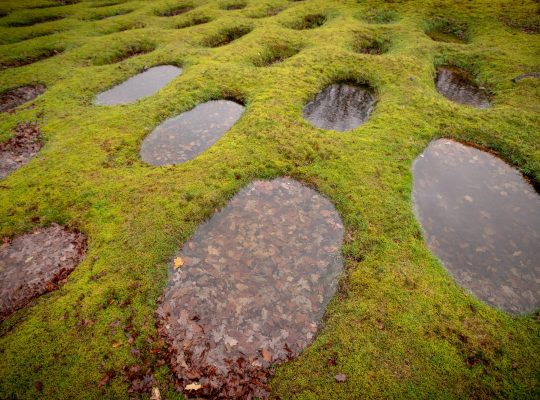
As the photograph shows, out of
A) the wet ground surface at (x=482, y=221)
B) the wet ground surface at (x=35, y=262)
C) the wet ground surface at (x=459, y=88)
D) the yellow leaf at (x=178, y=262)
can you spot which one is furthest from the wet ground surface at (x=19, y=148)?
the wet ground surface at (x=459, y=88)

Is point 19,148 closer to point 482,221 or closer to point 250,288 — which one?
point 250,288

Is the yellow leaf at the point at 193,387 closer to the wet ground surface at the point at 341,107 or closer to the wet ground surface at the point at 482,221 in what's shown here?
the wet ground surface at the point at 482,221

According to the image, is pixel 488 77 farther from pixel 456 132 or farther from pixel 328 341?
pixel 328 341

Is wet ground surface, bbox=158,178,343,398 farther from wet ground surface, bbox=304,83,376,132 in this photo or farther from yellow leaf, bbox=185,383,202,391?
wet ground surface, bbox=304,83,376,132

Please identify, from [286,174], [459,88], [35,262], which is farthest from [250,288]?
[459,88]

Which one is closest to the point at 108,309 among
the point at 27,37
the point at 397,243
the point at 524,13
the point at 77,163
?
the point at 77,163

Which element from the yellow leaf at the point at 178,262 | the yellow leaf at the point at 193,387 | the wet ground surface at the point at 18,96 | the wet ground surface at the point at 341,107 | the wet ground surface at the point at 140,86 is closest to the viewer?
the yellow leaf at the point at 193,387
